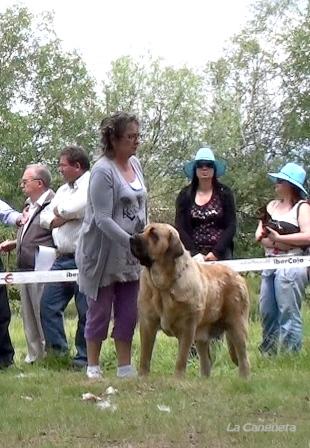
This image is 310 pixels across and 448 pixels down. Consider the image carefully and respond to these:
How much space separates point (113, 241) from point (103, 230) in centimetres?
17

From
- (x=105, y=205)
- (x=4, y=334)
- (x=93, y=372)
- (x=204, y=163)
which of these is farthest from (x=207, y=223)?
(x=4, y=334)

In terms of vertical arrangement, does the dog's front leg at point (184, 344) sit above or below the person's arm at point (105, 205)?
below

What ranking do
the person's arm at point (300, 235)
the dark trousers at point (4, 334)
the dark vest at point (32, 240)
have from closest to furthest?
1. the person's arm at point (300, 235)
2. the dark trousers at point (4, 334)
3. the dark vest at point (32, 240)

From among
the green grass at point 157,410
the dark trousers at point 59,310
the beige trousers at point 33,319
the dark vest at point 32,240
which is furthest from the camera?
the beige trousers at point 33,319

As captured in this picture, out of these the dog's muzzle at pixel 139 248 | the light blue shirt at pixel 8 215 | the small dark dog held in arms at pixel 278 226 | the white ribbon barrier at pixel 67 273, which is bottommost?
the white ribbon barrier at pixel 67 273

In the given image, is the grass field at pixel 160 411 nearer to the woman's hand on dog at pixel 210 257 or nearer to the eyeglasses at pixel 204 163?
the woman's hand on dog at pixel 210 257

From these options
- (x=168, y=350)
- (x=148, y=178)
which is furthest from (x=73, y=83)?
(x=168, y=350)

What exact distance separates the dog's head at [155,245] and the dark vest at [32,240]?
210 cm

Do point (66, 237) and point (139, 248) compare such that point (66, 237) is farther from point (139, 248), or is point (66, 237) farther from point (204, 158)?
point (139, 248)

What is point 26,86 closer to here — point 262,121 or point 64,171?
point 262,121

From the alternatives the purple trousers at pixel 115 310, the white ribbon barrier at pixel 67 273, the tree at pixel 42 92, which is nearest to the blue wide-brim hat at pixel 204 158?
the white ribbon barrier at pixel 67 273

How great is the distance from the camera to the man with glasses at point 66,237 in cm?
786

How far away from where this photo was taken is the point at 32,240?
27.3 ft

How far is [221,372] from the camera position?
24.6ft
